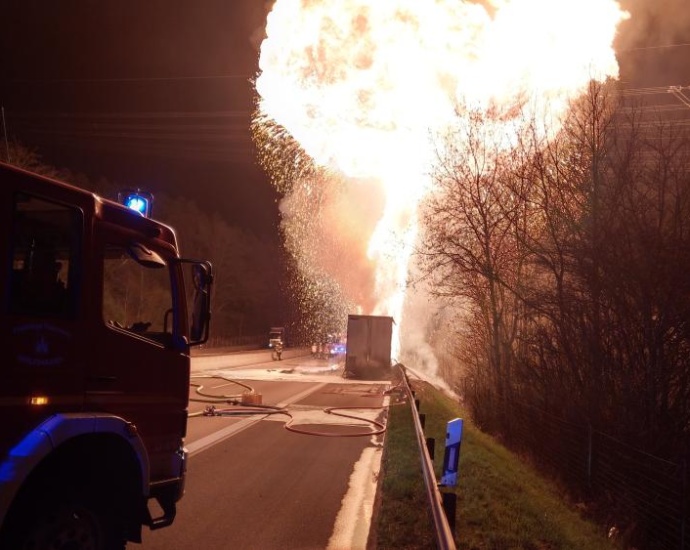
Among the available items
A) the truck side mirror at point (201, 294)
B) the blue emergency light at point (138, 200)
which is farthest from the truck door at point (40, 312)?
the blue emergency light at point (138, 200)

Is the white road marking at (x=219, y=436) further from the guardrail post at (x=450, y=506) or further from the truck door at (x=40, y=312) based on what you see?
the truck door at (x=40, y=312)

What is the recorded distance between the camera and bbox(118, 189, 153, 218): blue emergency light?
5688 mm

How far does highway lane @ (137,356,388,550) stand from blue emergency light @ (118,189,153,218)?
10.2 ft

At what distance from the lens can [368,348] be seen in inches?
1185

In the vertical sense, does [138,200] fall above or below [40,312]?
above

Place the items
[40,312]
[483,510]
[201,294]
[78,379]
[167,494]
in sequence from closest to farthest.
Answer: [40,312] → [78,379] → [167,494] → [201,294] → [483,510]

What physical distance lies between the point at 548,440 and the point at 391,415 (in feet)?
14.5

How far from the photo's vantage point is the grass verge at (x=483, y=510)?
19.5ft

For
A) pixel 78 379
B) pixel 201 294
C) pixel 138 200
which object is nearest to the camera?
pixel 78 379

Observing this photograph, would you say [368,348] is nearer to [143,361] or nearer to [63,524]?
[143,361]

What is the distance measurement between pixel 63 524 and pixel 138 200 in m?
3.04

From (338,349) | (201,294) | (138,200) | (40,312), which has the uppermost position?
(138,200)

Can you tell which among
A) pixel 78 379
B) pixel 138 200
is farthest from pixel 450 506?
pixel 138 200

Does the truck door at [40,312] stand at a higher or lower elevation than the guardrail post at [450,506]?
higher
